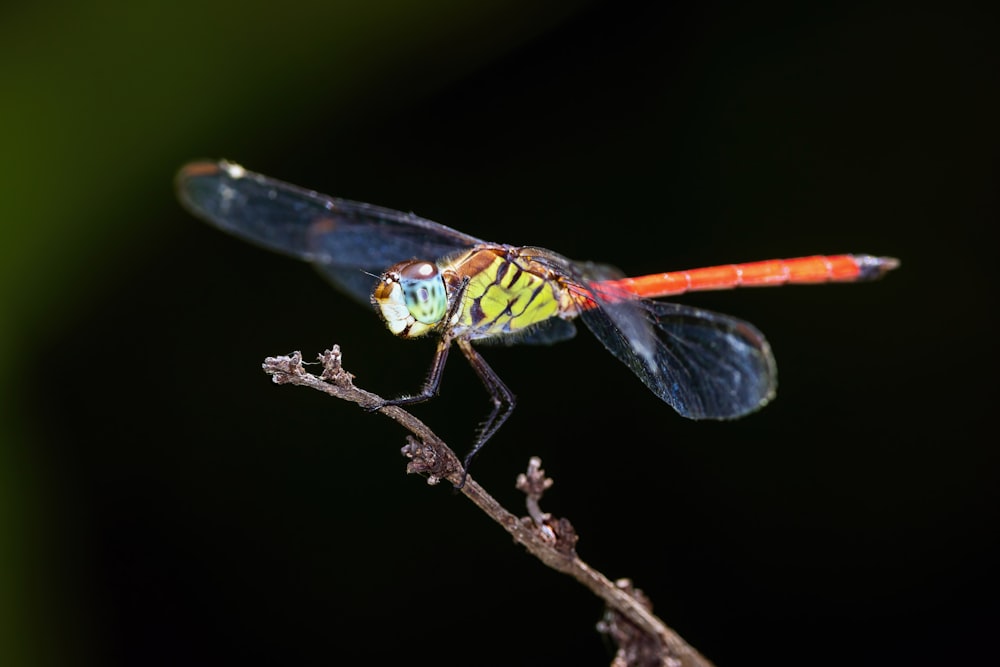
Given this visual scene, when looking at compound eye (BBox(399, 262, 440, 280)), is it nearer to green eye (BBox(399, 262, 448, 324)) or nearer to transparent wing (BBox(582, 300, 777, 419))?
green eye (BBox(399, 262, 448, 324))

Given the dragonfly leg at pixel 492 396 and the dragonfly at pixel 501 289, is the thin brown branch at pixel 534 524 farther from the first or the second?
the dragonfly leg at pixel 492 396

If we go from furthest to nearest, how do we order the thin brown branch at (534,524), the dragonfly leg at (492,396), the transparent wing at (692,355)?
the transparent wing at (692,355), the dragonfly leg at (492,396), the thin brown branch at (534,524)

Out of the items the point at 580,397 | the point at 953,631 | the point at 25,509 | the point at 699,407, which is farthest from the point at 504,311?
the point at 953,631

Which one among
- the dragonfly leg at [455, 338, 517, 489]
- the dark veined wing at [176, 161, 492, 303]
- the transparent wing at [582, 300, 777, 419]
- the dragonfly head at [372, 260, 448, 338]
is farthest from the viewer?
the dark veined wing at [176, 161, 492, 303]

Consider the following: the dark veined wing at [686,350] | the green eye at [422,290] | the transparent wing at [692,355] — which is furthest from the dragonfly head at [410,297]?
the transparent wing at [692,355]

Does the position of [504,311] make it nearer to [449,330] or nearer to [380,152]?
[449,330]

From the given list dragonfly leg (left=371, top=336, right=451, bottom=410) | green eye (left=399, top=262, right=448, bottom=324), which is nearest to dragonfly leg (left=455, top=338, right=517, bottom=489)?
dragonfly leg (left=371, top=336, right=451, bottom=410)
